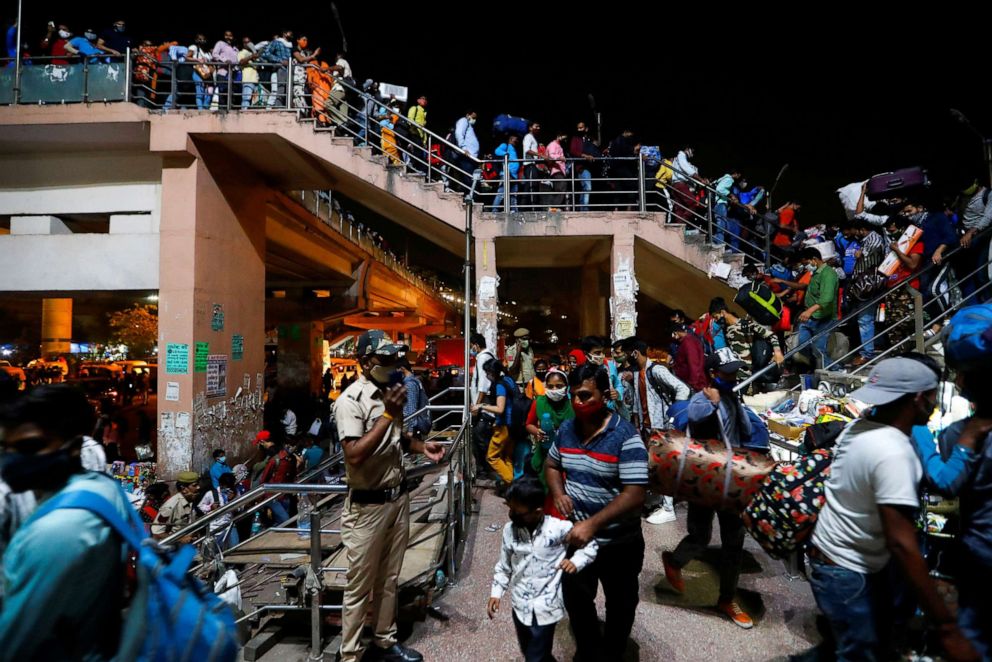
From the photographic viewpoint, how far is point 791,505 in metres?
2.53

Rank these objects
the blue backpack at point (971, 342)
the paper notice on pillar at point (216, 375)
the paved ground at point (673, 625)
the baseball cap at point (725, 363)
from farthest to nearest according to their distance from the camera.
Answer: the paper notice on pillar at point (216, 375) → the baseball cap at point (725, 363) → the paved ground at point (673, 625) → the blue backpack at point (971, 342)

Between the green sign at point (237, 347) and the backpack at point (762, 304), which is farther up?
the backpack at point (762, 304)

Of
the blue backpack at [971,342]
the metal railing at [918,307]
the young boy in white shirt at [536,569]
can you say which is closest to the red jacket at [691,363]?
the metal railing at [918,307]

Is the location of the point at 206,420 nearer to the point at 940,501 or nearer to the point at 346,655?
the point at 346,655

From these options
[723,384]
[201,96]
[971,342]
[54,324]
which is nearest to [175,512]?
[201,96]

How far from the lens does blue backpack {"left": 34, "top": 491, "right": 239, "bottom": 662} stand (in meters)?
1.62

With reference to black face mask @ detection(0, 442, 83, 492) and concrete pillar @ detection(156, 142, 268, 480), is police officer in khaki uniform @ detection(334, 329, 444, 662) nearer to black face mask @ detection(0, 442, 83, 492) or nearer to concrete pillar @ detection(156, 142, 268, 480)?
black face mask @ detection(0, 442, 83, 492)

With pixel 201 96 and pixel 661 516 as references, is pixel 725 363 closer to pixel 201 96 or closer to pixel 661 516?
pixel 661 516

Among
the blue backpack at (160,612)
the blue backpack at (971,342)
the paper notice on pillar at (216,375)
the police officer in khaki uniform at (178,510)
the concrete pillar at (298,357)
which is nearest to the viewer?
the blue backpack at (160,612)

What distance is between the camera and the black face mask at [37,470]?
5.52 ft

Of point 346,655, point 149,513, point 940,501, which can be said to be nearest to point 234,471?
point 149,513

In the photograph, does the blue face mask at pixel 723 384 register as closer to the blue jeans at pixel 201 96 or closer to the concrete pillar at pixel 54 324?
the blue jeans at pixel 201 96

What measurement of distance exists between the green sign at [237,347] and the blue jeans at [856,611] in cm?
1138

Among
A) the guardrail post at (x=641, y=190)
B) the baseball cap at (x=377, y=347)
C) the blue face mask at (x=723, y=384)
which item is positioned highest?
the guardrail post at (x=641, y=190)
